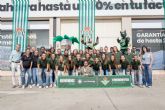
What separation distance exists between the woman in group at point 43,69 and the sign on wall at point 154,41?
7125 millimetres

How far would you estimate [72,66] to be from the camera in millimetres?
12008

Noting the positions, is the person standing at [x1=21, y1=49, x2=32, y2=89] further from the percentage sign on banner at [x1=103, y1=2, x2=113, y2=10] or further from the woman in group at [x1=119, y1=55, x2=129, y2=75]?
the percentage sign on banner at [x1=103, y1=2, x2=113, y2=10]

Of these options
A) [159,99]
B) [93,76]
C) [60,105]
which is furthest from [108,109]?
[93,76]

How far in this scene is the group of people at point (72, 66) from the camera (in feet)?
38.3

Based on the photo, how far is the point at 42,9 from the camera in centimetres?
1698

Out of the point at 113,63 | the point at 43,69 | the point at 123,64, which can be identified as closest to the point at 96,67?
the point at 113,63

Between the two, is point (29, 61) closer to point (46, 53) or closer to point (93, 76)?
point (46, 53)

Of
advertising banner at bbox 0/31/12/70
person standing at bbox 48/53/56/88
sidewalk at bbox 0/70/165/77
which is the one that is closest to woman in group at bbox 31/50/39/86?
person standing at bbox 48/53/56/88

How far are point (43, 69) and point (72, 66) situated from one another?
127 centimetres

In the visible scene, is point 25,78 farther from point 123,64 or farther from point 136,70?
point 136,70

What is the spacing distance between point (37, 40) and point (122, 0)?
587cm

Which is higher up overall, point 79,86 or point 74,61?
point 74,61

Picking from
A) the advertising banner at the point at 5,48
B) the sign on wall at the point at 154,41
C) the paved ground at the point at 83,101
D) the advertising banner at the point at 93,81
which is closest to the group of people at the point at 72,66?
the advertising banner at the point at 93,81

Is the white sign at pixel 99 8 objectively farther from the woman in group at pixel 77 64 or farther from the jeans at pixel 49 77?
the jeans at pixel 49 77
